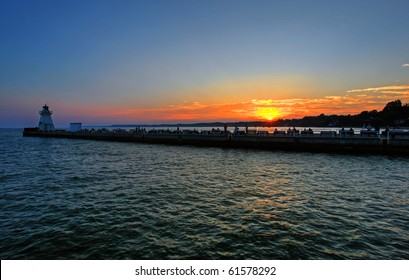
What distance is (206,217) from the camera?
9984 millimetres

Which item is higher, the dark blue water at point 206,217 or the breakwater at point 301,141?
the breakwater at point 301,141

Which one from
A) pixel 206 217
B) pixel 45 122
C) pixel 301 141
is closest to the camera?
pixel 206 217

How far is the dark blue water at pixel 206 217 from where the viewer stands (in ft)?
24.2

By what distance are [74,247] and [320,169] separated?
2061cm

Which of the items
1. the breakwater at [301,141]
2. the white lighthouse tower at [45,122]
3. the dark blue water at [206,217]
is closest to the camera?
the dark blue water at [206,217]

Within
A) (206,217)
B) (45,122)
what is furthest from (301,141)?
(45,122)

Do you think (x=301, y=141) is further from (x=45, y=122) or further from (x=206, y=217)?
(x=45, y=122)

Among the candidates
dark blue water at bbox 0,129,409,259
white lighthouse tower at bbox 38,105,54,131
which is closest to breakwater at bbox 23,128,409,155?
dark blue water at bbox 0,129,409,259

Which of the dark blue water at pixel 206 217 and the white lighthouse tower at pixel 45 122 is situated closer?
the dark blue water at pixel 206 217

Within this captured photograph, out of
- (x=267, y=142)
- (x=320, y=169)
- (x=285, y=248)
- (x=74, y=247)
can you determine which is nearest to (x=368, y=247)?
(x=285, y=248)

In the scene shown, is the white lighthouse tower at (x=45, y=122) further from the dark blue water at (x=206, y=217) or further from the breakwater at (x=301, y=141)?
the dark blue water at (x=206, y=217)

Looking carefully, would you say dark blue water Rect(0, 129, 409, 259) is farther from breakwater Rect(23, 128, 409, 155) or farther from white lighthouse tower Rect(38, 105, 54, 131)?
white lighthouse tower Rect(38, 105, 54, 131)

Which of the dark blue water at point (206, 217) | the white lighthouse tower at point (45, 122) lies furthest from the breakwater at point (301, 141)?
the white lighthouse tower at point (45, 122)

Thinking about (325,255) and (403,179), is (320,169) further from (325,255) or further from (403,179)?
(325,255)
